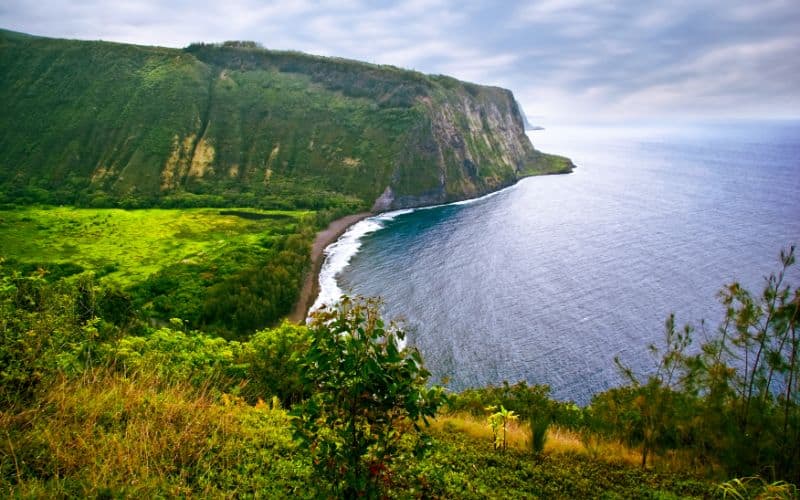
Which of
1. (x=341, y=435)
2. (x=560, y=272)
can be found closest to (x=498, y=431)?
(x=341, y=435)

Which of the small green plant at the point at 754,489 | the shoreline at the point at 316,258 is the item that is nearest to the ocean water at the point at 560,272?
the shoreline at the point at 316,258

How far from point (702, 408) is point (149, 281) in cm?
6607

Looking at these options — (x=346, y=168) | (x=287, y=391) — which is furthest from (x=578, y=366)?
(x=346, y=168)

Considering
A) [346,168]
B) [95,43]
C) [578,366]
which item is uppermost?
[95,43]

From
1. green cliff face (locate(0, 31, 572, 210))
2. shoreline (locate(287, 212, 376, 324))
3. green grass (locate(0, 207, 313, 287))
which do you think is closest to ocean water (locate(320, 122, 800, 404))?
shoreline (locate(287, 212, 376, 324))

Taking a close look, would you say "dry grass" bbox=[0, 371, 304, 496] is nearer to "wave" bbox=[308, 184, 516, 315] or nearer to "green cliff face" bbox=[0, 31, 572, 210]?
"wave" bbox=[308, 184, 516, 315]

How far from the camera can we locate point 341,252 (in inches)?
3300

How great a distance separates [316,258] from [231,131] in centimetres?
8806

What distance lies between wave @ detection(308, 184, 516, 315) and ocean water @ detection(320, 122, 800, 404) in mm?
401

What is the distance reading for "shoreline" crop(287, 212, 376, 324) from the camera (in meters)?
58.0

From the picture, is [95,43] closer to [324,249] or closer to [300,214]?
[300,214]

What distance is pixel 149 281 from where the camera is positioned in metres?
62.1

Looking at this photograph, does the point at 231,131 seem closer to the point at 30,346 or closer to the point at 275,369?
the point at 275,369

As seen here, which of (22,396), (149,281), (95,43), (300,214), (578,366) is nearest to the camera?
(22,396)
